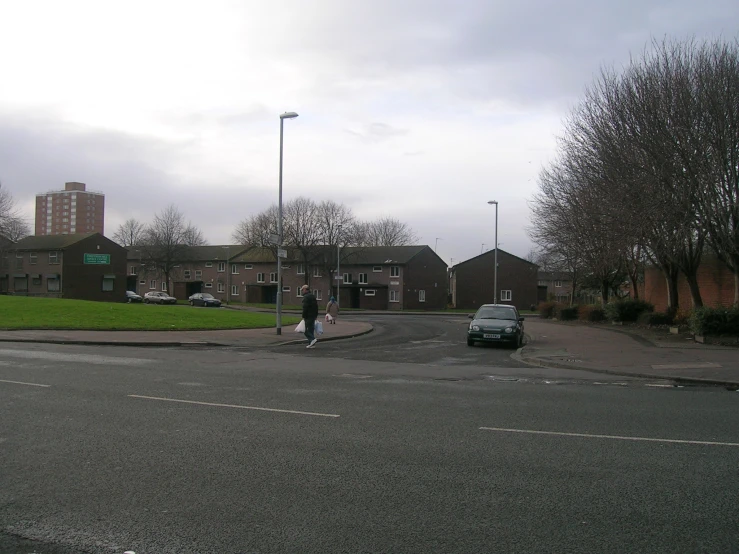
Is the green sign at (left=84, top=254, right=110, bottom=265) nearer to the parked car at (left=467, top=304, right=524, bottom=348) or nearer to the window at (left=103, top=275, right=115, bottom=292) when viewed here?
the window at (left=103, top=275, right=115, bottom=292)

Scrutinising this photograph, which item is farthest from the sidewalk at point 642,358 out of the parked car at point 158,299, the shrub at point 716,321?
the parked car at point 158,299

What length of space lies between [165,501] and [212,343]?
49.8 feet

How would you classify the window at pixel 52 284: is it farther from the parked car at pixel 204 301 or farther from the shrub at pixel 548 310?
the shrub at pixel 548 310

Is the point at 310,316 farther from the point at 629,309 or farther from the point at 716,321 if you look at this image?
the point at 629,309

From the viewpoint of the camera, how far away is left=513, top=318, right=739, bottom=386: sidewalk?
13086mm

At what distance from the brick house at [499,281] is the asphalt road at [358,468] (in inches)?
2234

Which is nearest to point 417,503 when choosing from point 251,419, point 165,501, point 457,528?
point 457,528

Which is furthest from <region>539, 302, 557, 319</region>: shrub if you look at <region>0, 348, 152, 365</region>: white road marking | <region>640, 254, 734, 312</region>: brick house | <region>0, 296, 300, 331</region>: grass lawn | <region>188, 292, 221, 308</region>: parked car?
<region>0, 348, 152, 365</region>: white road marking

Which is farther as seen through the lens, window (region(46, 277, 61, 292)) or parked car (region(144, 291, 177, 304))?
parked car (region(144, 291, 177, 304))

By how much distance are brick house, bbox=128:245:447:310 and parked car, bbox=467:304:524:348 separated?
146 ft

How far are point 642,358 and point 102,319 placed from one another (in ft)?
68.5

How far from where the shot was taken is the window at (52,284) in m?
62.2

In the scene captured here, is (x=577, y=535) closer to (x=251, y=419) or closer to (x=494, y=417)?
(x=494, y=417)

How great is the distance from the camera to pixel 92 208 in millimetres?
146125
